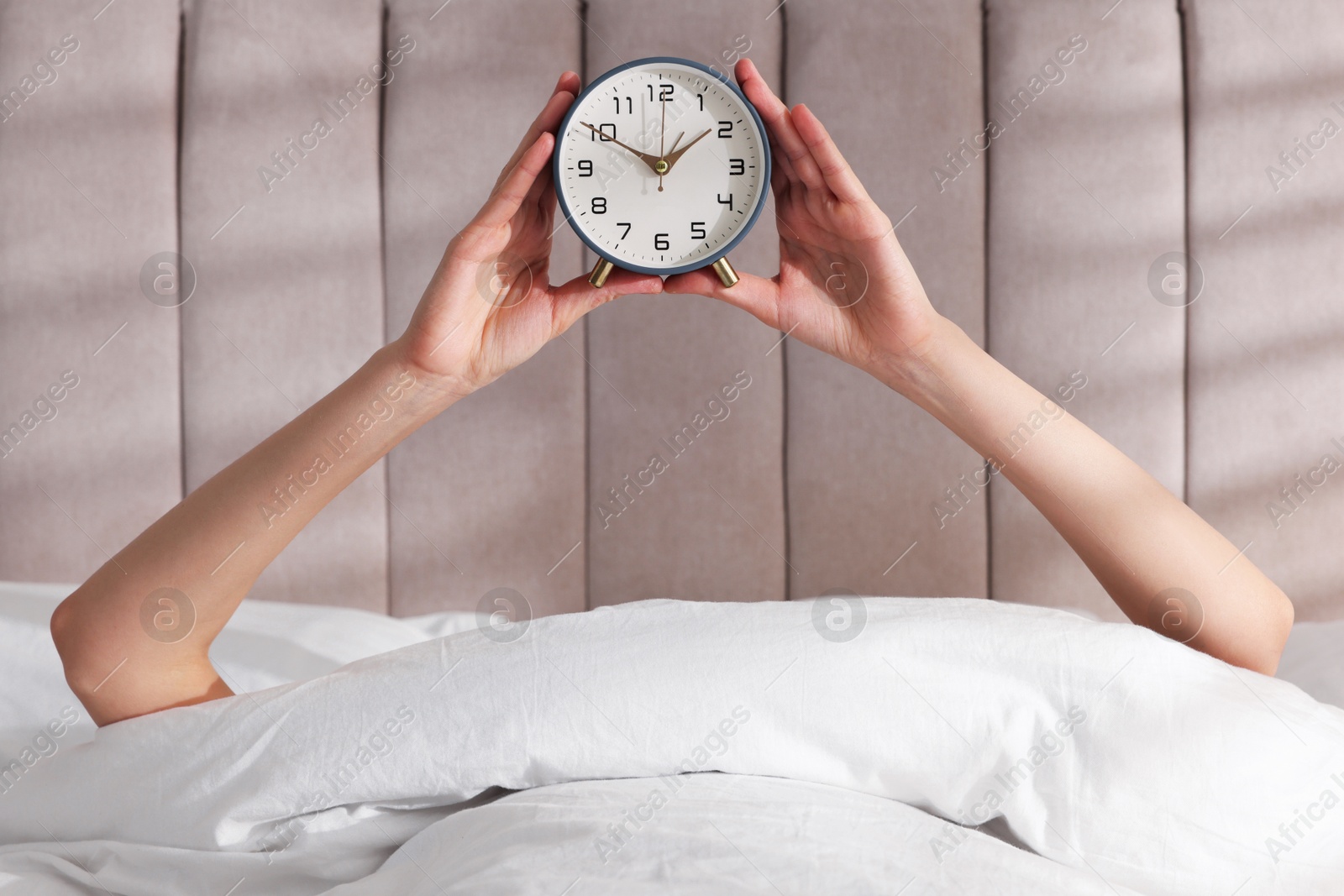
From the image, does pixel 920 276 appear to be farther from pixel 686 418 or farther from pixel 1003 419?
pixel 1003 419

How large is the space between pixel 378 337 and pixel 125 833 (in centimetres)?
90

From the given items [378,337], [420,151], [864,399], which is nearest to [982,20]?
[864,399]

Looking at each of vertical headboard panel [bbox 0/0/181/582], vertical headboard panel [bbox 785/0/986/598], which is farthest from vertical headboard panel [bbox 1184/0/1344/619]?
vertical headboard panel [bbox 0/0/181/582]

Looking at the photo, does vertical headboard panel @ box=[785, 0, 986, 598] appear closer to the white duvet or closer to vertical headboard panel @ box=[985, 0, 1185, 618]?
vertical headboard panel @ box=[985, 0, 1185, 618]

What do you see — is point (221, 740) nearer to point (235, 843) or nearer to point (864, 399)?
point (235, 843)

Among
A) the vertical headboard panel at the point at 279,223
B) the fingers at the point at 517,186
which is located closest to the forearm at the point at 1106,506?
the fingers at the point at 517,186

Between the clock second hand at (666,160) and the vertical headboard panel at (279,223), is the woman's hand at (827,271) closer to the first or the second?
the clock second hand at (666,160)

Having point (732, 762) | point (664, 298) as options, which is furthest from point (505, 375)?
point (732, 762)

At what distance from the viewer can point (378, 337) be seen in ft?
4.83

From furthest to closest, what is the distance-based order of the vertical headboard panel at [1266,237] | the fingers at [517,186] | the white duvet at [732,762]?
the vertical headboard panel at [1266,237] → the fingers at [517,186] → the white duvet at [732,762]

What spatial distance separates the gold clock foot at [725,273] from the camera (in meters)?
0.85

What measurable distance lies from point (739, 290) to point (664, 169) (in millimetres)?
141

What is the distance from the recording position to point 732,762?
2.26 ft

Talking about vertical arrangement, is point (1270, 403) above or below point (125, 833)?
above
